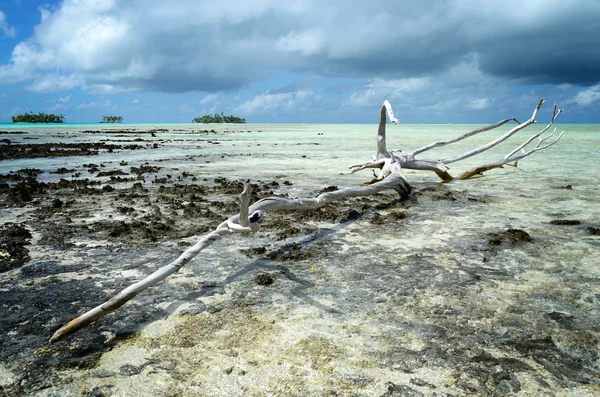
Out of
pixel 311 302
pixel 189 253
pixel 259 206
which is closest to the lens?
pixel 311 302

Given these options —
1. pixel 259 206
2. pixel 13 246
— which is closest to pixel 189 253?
pixel 259 206

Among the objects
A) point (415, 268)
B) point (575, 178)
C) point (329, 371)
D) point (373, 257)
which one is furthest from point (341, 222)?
point (575, 178)

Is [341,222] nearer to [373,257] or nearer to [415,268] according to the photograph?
[373,257]

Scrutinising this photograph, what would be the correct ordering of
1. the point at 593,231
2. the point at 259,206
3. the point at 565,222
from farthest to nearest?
the point at 565,222 → the point at 593,231 → the point at 259,206

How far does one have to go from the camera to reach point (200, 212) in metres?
7.16

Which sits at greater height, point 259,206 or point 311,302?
point 259,206

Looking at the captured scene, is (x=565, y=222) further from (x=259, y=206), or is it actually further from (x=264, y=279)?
(x=264, y=279)

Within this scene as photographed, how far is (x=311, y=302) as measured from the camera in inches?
146

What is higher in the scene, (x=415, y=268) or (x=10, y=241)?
(x=10, y=241)

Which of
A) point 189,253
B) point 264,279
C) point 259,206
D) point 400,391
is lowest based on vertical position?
point 400,391

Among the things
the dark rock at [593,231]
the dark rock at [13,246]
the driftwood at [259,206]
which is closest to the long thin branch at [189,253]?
the driftwood at [259,206]

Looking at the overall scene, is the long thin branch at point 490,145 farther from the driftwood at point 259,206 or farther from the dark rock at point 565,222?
the dark rock at point 565,222

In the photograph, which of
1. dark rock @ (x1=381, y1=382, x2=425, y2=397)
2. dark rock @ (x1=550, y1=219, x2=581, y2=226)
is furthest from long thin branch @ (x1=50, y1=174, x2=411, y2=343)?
dark rock @ (x1=550, y1=219, x2=581, y2=226)

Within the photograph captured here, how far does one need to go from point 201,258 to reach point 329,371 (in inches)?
98.7
